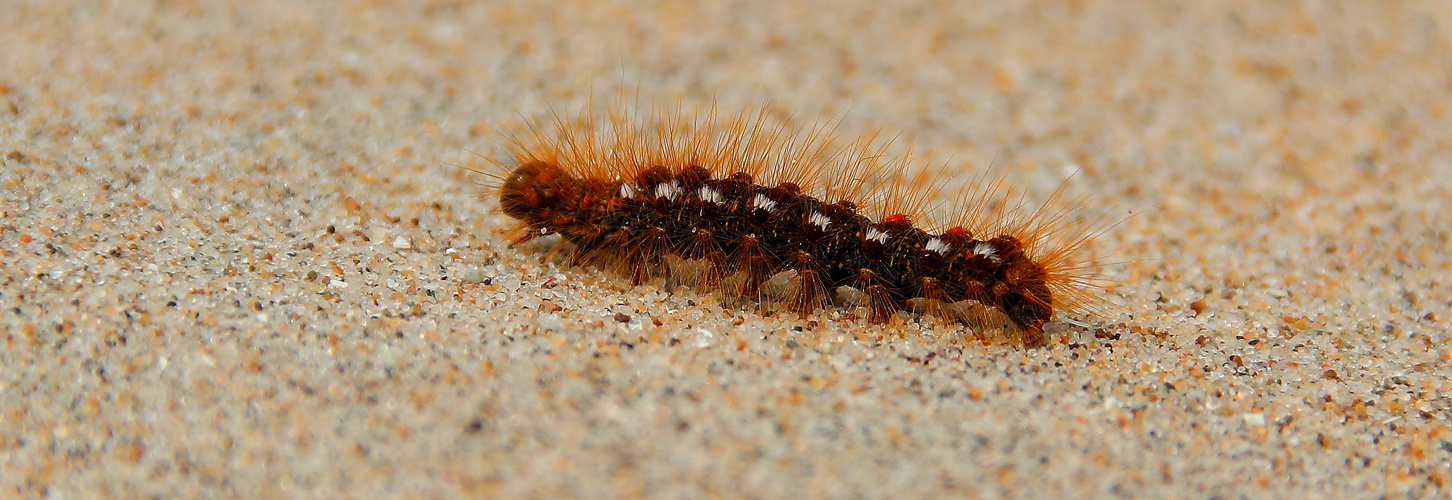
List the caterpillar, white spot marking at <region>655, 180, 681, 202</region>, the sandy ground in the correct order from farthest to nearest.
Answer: white spot marking at <region>655, 180, 681, 202</region>, the caterpillar, the sandy ground

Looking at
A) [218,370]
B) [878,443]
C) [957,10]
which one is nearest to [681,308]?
[878,443]

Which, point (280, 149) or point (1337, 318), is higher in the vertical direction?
point (1337, 318)

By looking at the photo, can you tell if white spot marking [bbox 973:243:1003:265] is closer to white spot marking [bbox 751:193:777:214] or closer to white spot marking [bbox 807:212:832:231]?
white spot marking [bbox 807:212:832:231]

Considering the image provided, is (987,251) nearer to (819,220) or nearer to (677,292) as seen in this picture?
(819,220)

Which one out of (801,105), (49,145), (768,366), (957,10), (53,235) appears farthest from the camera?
(957,10)

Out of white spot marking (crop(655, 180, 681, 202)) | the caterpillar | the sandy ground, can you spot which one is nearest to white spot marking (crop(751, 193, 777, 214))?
the caterpillar

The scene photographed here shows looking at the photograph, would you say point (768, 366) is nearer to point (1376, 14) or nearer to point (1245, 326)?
point (1245, 326)

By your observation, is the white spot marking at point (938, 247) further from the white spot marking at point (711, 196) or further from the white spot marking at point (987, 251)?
the white spot marking at point (711, 196)
